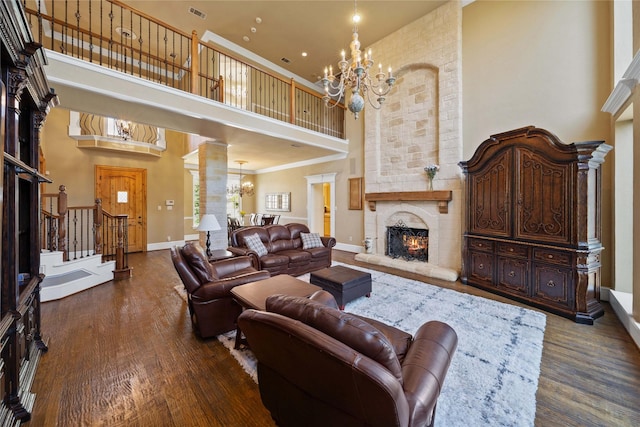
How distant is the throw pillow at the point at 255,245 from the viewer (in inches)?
176

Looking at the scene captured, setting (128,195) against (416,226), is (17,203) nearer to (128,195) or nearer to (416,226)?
(416,226)

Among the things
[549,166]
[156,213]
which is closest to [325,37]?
[549,166]

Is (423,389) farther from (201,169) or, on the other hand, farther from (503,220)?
(201,169)

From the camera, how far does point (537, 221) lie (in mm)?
3447

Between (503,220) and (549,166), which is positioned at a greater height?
(549,166)

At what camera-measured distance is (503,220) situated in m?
3.83

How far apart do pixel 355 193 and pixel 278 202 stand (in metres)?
3.86

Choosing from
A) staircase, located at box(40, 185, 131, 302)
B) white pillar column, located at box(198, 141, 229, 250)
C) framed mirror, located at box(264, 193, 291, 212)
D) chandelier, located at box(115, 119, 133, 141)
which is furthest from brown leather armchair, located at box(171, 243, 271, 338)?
framed mirror, located at box(264, 193, 291, 212)

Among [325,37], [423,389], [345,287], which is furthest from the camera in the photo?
[325,37]

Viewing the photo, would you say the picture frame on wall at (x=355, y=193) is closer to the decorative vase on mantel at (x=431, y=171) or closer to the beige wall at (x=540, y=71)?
the decorative vase on mantel at (x=431, y=171)

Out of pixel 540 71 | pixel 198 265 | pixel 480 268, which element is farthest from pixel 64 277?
pixel 540 71

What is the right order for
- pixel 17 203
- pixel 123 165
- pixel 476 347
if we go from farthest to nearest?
pixel 123 165
pixel 476 347
pixel 17 203

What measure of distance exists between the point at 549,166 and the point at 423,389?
11.9 ft

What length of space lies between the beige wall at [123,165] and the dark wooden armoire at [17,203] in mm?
5165
